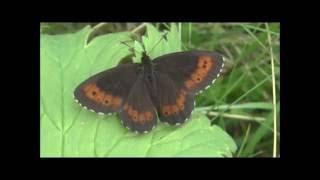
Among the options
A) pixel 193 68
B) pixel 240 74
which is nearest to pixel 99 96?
pixel 193 68

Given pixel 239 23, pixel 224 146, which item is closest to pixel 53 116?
pixel 224 146

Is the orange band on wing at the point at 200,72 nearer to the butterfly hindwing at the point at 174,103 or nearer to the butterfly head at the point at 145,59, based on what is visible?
the butterfly hindwing at the point at 174,103

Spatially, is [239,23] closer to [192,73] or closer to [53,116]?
[192,73]

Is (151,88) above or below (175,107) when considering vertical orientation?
above

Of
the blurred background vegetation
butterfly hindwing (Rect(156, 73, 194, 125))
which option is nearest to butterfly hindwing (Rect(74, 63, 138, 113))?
butterfly hindwing (Rect(156, 73, 194, 125))

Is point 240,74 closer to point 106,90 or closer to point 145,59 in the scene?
point 145,59
